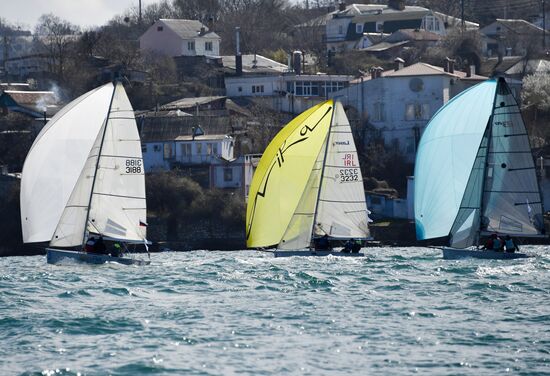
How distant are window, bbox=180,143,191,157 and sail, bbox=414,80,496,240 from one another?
94.8 ft

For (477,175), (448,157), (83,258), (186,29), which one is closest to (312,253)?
(448,157)

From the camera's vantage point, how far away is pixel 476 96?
47.7 m

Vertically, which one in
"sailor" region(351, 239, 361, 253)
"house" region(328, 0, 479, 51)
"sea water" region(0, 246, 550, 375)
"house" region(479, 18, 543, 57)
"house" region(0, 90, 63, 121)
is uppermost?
"house" region(328, 0, 479, 51)

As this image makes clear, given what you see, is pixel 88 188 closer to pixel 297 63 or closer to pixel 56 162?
pixel 56 162

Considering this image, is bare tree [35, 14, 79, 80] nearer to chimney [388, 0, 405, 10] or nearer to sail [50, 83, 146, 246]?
chimney [388, 0, 405, 10]

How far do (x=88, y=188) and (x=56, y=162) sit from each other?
166 cm

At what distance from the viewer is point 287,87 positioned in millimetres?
87812

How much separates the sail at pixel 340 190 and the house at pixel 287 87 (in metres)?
37.3

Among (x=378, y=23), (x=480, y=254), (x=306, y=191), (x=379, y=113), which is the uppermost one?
(x=378, y=23)

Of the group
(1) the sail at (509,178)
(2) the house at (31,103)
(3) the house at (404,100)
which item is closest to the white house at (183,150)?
(3) the house at (404,100)

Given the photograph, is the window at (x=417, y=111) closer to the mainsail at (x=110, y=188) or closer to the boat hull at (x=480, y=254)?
the boat hull at (x=480, y=254)

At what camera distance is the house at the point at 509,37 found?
336ft

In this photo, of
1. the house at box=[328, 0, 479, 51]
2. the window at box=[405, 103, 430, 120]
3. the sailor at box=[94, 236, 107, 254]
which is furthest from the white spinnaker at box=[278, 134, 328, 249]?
the house at box=[328, 0, 479, 51]

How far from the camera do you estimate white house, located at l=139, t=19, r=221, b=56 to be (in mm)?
100625
